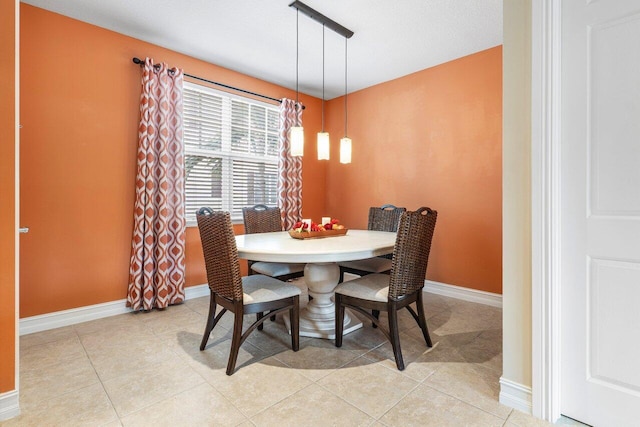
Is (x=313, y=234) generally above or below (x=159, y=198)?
below

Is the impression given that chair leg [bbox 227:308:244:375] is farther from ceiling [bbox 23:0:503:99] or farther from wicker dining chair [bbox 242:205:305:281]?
ceiling [bbox 23:0:503:99]

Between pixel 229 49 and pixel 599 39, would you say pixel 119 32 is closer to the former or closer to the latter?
pixel 229 49

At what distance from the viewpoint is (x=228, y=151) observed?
3.56m

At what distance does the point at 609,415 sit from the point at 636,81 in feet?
4.56

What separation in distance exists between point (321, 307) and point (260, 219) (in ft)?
3.78

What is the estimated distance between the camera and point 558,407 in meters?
1.44

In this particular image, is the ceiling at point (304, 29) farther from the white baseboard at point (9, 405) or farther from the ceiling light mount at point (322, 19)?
the white baseboard at point (9, 405)

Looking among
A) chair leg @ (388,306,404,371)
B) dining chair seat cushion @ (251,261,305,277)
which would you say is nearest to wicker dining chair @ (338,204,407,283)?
dining chair seat cushion @ (251,261,305,277)

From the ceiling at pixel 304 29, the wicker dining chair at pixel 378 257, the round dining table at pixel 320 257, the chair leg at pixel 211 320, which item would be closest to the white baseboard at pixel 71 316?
the chair leg at pixel 211 320

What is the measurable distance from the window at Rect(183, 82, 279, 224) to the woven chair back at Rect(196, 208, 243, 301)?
58.6 inches

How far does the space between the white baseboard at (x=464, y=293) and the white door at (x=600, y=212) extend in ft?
5.52

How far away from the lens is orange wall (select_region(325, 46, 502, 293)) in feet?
9.99

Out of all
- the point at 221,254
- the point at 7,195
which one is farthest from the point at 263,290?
the point at 7,195

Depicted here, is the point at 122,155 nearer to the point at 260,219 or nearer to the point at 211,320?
the point at 260,219
